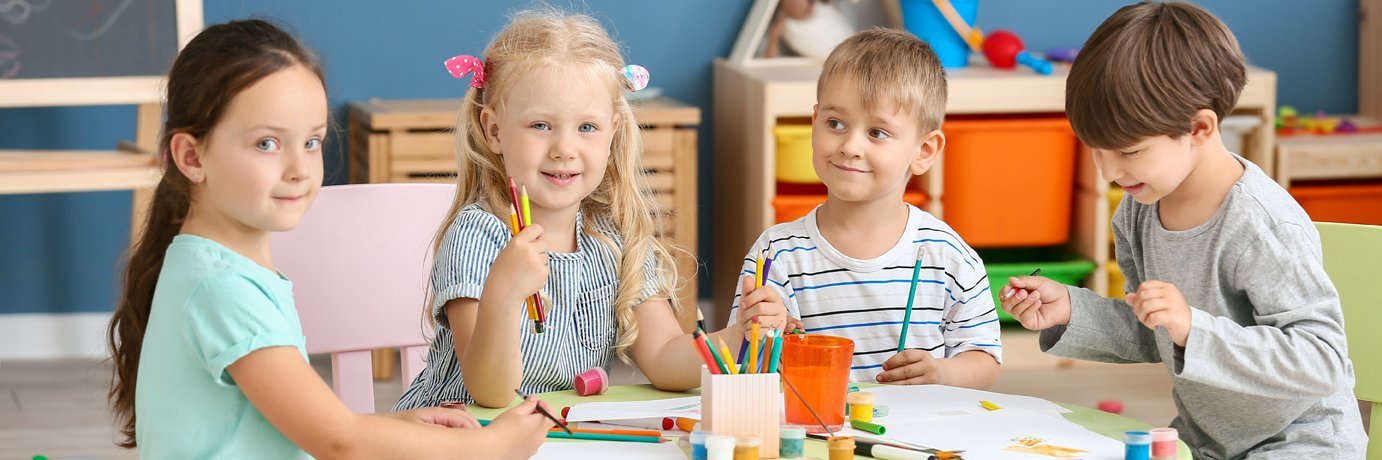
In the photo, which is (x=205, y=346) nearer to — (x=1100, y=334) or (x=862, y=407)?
(x=862, y=407)

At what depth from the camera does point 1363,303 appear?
141 cm

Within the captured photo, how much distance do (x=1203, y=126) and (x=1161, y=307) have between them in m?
0.21

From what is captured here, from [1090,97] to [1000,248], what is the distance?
89.9 inches

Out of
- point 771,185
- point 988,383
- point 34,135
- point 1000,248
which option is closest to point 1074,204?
point 1000,248

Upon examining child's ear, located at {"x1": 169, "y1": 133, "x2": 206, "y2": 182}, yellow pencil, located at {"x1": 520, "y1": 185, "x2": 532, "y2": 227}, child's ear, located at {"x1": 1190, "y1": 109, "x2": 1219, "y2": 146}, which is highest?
child's ear, located at {"x1": 1190, "y1": 109, "x2": 1219, "y2": 146}

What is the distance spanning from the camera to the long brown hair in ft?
3.25

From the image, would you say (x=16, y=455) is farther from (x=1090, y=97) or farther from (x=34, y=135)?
(x=1090, y=97)

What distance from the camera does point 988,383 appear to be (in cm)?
149

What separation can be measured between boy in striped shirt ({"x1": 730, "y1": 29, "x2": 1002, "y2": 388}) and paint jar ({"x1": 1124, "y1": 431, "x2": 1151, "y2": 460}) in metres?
0.44

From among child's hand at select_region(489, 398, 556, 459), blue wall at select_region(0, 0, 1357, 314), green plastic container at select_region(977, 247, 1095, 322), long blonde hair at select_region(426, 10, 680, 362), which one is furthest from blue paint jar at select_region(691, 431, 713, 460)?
blue wall at select_region(0, 0, 1357, 314)

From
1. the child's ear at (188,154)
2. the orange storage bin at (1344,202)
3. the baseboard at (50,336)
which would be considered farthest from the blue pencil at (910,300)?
Answer: the baseboard at (50,336)

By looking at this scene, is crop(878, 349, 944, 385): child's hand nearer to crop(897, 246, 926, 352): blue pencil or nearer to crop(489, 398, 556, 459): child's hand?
crop(897, 246, 926, 352): blue pencil

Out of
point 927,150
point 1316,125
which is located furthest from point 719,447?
point 1316,125

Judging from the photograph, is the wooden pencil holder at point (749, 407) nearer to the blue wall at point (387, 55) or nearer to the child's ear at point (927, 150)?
the child's ear at point (927, 150)
